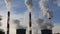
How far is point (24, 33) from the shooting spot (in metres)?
40.4

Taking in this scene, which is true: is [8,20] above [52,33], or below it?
above

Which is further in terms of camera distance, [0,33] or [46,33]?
[0,33]

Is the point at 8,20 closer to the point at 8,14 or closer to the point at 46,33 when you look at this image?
the point at 8,14

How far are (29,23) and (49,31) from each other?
3.92m

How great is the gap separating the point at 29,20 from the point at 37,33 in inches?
130

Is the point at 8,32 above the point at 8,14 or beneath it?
beneath

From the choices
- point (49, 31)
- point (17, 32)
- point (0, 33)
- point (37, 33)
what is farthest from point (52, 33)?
point (0, 33)

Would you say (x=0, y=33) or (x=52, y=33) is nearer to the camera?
(x=52, y=33)

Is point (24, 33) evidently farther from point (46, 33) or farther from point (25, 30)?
point (46, 33)

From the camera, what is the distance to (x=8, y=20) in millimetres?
39688

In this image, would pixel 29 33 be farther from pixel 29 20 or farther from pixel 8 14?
pixel 8 14

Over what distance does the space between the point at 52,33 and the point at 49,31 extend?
76 cm

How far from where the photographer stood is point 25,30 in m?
40.9

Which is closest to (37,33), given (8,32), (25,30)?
(25,30)
